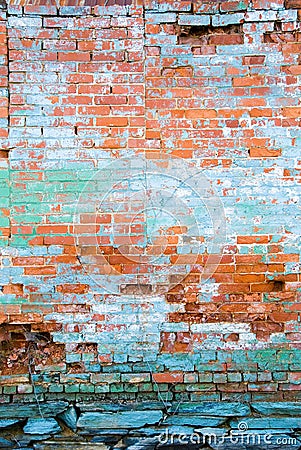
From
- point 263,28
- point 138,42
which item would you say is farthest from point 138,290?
point 263,28

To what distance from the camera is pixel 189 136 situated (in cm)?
332

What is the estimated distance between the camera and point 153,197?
10.9 ft

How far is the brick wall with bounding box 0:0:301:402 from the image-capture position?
3299 millimetres

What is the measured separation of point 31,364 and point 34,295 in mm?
474

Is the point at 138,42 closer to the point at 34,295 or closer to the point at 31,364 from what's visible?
the point at 34,295
